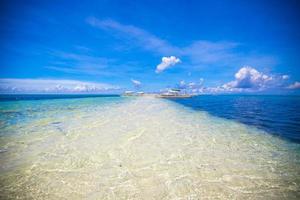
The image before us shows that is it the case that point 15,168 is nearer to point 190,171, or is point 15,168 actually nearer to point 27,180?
point 27,180

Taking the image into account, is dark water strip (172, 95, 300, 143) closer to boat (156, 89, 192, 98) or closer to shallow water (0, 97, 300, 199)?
shallow water (0, 97, 300, 199)

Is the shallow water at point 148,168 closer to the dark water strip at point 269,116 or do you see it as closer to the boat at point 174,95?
the dark water strip at point 269,116

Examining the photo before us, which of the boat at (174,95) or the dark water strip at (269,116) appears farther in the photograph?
the boat at (174,95)

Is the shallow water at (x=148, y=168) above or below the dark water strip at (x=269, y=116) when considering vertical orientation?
above

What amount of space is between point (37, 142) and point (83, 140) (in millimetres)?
2751

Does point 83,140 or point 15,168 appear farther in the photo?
point 83,140

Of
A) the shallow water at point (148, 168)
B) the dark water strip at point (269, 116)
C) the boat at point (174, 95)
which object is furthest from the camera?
the boat at point (174, 95)

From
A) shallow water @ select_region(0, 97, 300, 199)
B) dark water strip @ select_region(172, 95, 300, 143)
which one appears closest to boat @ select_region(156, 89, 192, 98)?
dark water strip @ select_region(172, 95, 300, 143)

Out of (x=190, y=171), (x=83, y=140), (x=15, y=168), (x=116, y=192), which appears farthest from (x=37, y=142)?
(x=190, y=171)

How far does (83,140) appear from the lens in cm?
1005

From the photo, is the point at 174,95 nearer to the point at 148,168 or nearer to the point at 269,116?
the point at 269,116

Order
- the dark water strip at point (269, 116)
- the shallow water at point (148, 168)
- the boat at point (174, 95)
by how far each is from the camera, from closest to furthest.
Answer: the shallow water at point (148, 168) → the dark water strip at point (269, 116) → the boat at point (174, 95)

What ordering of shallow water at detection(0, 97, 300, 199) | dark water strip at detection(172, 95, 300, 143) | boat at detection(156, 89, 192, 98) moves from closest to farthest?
shallow water at detection(0, 97, 300, 199) < dark water strip at detection(172, 95, 300, 143) < boat at detection(156, 89, 192, 98)

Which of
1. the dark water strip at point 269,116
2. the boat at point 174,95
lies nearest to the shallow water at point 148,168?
the dark water strip at point 269,116
